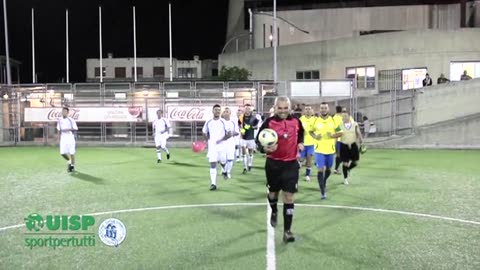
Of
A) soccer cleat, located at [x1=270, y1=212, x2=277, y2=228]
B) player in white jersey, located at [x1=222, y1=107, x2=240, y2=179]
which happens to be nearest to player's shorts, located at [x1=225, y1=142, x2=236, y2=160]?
player in white jersey, located at [x1=222, y1=107, x2=240, y2=179]

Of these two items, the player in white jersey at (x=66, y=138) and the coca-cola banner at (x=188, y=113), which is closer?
the player in white jersey at (x=66, y=138)

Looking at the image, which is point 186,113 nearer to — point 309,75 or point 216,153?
point 216,153

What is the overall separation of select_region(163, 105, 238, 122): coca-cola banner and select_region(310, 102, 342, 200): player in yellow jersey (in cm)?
1758

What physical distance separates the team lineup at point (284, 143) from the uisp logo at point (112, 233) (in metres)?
2.38

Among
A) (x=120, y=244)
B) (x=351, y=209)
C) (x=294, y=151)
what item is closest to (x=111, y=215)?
(x=120, y=244)

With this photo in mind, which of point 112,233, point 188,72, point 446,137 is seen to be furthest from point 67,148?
point 188,72

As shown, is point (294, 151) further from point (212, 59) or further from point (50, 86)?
point (212, 59)

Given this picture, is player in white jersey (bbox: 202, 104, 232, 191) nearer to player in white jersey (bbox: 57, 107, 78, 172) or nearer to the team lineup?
the team lineup

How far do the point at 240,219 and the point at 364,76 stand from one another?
3713cm

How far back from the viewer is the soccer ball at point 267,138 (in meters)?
7.57

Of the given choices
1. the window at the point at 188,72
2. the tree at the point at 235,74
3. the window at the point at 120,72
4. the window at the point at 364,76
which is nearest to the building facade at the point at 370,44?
the window at the point at 364,76

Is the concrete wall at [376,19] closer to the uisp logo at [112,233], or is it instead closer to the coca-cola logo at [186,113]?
the coca-cola logo at [186,113]

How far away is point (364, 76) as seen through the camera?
146 feet

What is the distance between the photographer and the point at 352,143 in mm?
13211
